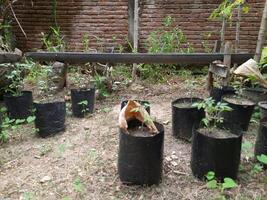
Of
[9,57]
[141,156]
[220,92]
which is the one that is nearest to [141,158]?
[141,156]

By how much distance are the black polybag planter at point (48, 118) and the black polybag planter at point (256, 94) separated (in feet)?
6.87

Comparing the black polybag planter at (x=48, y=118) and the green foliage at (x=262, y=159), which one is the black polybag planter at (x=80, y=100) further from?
the green foliage at (x=262, y=159)

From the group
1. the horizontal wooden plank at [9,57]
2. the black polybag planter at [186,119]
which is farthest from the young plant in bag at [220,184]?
the horizontal wooden plank at [9,57]

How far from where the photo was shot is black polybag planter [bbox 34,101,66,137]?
3420mm

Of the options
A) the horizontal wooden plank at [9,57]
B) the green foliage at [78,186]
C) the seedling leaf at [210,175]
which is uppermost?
the horizontal wooden plank at [9,57]

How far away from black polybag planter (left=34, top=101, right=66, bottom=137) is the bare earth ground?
0.08m

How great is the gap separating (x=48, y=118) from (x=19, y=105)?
54cm

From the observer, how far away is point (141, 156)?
7.66 feet

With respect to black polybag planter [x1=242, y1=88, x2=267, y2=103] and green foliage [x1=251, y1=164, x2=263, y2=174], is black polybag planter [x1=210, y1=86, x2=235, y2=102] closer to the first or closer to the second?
black polybag planter [x1=242, y1=88, x2=267, y2=103]

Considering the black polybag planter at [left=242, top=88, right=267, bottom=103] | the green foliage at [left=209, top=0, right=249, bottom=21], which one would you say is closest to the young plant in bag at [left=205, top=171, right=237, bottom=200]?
the black polybag planter at [left=242, top=88, right=267, bottom=103]

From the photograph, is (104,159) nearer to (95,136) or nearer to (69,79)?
(95,136)

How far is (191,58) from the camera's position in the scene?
184 inches

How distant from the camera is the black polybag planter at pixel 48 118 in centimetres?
342

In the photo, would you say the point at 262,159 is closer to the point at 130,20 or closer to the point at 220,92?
the point at 220,92
